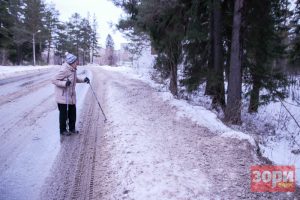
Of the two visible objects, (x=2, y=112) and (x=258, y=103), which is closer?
(x=2, y=112)

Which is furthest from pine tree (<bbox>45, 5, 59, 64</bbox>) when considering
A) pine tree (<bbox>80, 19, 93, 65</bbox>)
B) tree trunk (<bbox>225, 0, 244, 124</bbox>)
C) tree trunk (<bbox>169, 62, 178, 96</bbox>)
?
tree trunk (<bbox>225, 0, 244, 124</bbox>)

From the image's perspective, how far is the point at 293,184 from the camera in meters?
4.55

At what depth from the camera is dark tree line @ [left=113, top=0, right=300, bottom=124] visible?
9.60m

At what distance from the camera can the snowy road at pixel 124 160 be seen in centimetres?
421

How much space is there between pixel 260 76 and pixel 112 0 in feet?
26.4

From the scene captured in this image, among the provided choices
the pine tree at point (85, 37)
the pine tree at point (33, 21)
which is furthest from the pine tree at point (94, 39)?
the pine tree at point (33, 21)

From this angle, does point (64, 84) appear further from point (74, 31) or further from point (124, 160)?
point (74, 31)

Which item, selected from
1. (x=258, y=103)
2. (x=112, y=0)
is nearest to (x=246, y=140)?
(x=258, y=103)

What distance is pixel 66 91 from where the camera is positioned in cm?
692

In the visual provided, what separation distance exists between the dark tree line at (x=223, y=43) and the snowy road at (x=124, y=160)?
313 cm

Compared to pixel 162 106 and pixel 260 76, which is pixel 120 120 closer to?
pixel 162 106

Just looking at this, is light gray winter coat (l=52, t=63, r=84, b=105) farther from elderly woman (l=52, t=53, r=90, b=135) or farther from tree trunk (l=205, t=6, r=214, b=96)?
tree trunk (l=205, t=6, r=214, b=96)

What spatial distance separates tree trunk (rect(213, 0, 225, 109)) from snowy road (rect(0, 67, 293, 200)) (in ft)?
10.9

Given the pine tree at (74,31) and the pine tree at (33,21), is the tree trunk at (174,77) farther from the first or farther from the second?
the pine tree at (74,31)
